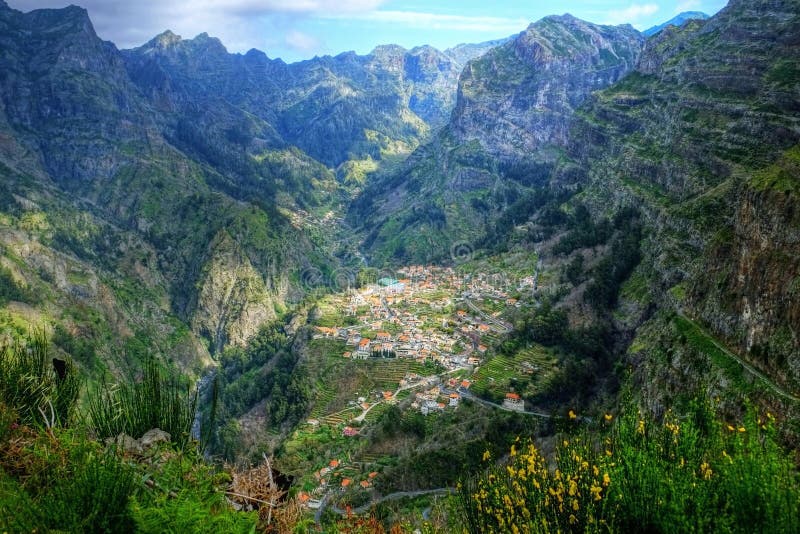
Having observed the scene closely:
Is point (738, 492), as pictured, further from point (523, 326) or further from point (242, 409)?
point (242, 409)

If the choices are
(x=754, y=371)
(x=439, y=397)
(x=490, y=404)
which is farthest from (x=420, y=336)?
(x=754, y=371)

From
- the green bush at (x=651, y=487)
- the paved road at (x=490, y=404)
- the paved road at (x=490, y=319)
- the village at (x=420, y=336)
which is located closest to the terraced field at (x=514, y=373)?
the paved road at (x=490, y=404)

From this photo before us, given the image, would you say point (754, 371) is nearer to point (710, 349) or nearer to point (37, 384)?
point (710, 349)

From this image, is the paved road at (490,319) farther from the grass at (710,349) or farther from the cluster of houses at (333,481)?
the grass at (710,349)

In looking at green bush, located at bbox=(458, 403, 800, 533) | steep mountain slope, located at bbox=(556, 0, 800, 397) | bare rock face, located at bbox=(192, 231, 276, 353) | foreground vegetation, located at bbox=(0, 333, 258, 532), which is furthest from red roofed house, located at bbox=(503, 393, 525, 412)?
bare rock face, located at bbox=(192, 231, 276, 353)

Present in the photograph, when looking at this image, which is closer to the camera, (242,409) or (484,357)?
(484,357)

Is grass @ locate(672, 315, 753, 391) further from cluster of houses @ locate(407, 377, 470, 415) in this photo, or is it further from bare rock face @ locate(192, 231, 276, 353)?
bare rock face @ locate(192, 231, 276, 353)

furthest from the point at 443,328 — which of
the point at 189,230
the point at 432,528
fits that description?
the point at 189,230

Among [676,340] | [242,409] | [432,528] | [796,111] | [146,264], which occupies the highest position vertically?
[796,111]
